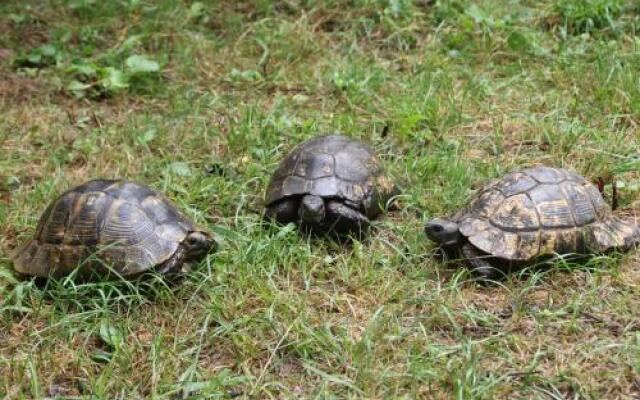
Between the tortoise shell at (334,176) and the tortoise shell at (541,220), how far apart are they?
2.24 feet

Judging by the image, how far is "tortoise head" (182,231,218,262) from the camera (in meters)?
4.62

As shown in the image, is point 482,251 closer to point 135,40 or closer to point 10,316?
point 10,316

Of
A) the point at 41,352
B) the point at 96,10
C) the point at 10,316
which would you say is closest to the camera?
the point at 41,352

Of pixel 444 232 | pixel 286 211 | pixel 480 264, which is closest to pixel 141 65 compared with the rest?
pixel 286 211

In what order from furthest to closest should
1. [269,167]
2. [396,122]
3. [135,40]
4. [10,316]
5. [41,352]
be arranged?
[135,40] → [396,122] → [269,167] → [10,316] → [41,352]

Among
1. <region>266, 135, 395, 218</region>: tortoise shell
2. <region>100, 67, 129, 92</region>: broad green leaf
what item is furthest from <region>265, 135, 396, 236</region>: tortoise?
<region>100, 67, 129, 92</region>: broad green leaf

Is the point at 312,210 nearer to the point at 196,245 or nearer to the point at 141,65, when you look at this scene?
the point at 196,245

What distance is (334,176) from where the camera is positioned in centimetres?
512

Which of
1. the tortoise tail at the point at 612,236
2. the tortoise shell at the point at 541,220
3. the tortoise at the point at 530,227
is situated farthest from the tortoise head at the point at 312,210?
the tortoise tail at the point at 612,236

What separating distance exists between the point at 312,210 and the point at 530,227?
1.29 metres

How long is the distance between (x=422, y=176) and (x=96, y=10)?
4499 mm

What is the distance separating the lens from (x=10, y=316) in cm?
437

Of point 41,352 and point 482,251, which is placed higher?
point 482,251

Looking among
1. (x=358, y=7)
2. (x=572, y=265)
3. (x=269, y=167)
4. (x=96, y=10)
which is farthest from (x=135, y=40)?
(x=572, y=265)
